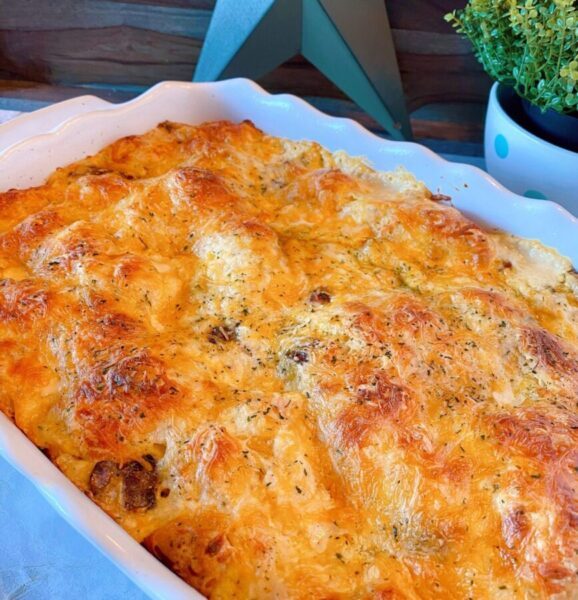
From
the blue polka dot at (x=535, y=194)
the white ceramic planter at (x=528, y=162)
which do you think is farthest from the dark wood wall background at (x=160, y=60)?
the blue polka dot at (x=535, y=194)

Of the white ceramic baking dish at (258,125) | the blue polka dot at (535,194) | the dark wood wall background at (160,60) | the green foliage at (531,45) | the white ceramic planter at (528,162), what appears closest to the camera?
the green foliage at (531,45)

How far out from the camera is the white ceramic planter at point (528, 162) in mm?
2094

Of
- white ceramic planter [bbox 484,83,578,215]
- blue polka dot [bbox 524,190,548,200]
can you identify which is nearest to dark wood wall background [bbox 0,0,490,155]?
white ceramic planter [bbox 484,83,578,215]

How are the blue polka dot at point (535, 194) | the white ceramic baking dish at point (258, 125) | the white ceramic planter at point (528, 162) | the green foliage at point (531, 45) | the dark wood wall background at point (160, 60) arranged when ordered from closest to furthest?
the green foliage at point (531, 45) → the white ceramic baking dish at point (258, 125) → the white ceramic planter at point (528, 162) → the blue polka dot at point (535, 194) → the dark wood wall background at point (160, 60)

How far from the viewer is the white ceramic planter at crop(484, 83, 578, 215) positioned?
2.09 metres

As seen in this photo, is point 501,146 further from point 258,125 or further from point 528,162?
point 258,125

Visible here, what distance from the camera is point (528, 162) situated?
216 centimetres

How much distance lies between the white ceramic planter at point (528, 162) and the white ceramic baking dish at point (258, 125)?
0.21m

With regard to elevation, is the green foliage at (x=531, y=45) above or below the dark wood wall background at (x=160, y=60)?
above

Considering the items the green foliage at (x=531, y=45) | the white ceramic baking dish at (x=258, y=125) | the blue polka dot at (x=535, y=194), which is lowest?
the blue polka dot at (x=535, y=194)

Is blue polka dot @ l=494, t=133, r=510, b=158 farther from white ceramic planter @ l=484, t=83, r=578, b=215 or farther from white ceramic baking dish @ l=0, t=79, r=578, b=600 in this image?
white ceramic baking dish @ l=0, t=79, r=578, b=600

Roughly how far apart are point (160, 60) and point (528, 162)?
1.60 m

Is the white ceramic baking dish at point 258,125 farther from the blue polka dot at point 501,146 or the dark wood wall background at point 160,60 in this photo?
the dark wood wall background at point 160,60

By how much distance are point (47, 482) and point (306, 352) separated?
0.64 metres
